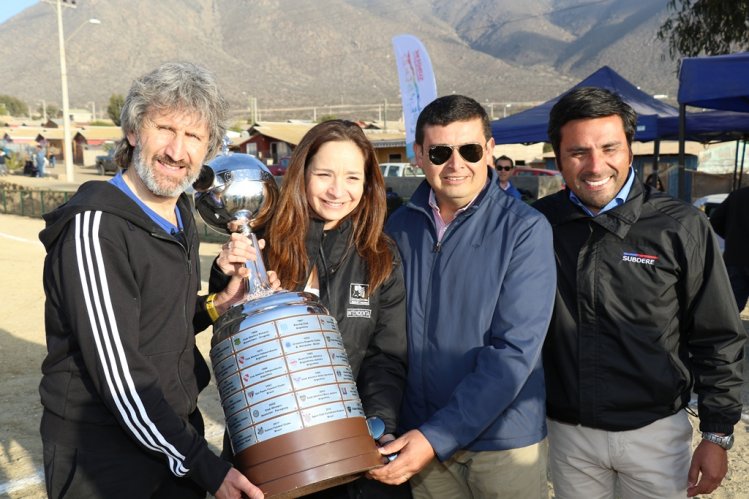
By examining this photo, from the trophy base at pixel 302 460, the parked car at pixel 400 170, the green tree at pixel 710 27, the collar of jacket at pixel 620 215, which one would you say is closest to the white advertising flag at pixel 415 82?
the green tree at pixel 710 27

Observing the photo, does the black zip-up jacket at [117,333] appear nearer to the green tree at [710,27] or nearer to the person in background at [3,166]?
the green tree at [710,27]

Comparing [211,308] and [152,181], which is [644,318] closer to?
[211,308]

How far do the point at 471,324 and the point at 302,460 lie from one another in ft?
2.50

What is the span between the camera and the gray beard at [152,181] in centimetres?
218

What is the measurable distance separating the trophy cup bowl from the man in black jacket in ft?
3.18

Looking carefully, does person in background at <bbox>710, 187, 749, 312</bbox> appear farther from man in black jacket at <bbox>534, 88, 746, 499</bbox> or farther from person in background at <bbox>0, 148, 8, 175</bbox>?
person in background at <bbox>0, 148, 8, 175</bbox>

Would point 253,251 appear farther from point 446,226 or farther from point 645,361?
point 645,361

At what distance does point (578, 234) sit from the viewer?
8.64 ft

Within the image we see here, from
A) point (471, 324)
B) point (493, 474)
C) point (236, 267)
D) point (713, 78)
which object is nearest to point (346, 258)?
point (236, 267)

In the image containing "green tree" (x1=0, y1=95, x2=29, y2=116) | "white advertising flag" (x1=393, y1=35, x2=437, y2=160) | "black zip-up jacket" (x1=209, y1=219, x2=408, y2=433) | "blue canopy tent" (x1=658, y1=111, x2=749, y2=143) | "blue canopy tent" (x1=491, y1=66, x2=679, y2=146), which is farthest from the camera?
"green tree" (x1=0, y1=95, x2=29, y2=116)

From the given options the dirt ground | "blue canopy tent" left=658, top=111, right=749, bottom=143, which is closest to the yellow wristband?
the dirt ground

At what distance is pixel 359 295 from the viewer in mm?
2414

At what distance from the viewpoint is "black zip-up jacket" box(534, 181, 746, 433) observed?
251cm

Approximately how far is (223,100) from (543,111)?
10634 mm
